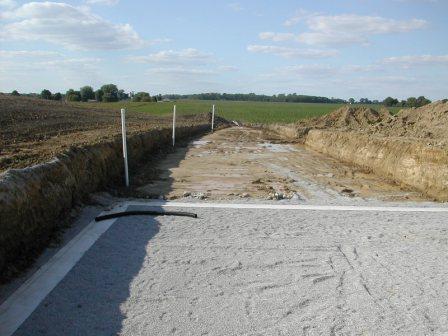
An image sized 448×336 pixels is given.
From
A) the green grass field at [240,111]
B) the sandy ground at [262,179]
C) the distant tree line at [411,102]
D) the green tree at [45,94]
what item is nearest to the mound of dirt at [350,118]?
the green grass field at [240,111]

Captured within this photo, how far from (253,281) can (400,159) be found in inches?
346

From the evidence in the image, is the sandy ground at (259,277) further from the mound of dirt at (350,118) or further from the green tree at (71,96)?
the green tree at (71,96)

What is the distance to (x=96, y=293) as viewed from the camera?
4301 millimetres

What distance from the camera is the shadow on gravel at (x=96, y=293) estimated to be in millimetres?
3693

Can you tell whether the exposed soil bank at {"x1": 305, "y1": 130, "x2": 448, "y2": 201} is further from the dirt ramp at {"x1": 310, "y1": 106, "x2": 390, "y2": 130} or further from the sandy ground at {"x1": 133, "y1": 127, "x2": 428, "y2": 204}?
the dirt ramp at {"x1": 310, "y1": 106, "x2": 390, "y2": 130}

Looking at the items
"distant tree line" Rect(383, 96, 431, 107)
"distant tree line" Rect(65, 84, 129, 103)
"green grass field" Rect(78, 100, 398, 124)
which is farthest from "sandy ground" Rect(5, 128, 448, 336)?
"distant tree line" Rect(65, 84, 129, 103)

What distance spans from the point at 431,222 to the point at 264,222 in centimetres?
293

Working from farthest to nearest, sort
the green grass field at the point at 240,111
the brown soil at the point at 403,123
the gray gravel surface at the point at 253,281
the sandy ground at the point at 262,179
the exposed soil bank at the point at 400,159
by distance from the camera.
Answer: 1. the green grass field at the point at 240,111
2. the brown soil at the point at 403,123
3. the exposed soil bank at the point at 400,159
4. the sandy ground at the point at 262,179
5. the gray gravel surface at the point at 253,281

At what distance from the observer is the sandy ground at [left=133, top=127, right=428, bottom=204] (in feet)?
30.8

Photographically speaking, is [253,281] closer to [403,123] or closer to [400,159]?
[400,159]

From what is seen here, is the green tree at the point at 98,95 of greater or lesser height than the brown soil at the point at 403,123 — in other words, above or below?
below

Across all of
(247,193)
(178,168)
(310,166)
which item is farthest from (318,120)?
(247,193)

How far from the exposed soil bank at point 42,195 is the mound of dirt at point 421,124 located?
10.3m

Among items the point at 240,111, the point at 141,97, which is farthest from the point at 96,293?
the point at 141,97
